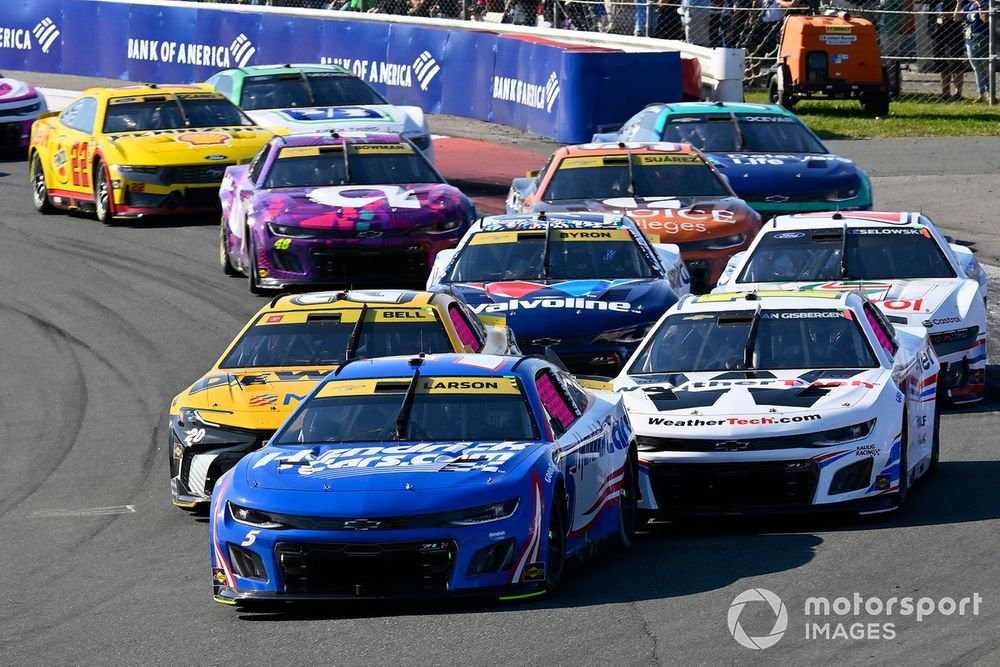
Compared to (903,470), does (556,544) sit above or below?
above

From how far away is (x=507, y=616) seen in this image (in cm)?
808

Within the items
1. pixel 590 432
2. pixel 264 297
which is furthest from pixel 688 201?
pixel 590 432

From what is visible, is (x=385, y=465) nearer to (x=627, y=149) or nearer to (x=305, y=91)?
(x=627, y=149)

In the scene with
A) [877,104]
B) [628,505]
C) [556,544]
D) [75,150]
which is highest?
[556,544]

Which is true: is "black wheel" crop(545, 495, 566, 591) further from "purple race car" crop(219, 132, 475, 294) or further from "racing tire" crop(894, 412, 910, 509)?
"purple race car" crop(219, 132, 475, 294)

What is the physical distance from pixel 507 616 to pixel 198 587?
1867mm

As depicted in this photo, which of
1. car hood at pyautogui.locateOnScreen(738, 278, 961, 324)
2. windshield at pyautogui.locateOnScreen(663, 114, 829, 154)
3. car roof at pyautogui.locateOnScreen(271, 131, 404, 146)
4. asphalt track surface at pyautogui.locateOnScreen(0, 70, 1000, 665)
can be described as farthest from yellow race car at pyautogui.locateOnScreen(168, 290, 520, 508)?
windshield at pyautogui.locateOnScreen(663, 114, 829, 154)

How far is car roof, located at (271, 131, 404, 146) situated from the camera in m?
18.7

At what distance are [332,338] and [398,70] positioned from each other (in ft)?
64.0

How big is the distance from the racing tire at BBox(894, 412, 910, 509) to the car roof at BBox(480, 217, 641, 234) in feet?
17.1

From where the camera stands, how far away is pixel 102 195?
21.4 metres

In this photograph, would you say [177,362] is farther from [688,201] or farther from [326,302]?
[688,201]

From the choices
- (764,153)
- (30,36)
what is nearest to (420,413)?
(764,153)

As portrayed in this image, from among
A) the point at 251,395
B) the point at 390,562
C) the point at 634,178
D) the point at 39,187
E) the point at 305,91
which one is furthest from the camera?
the point at 305,91
